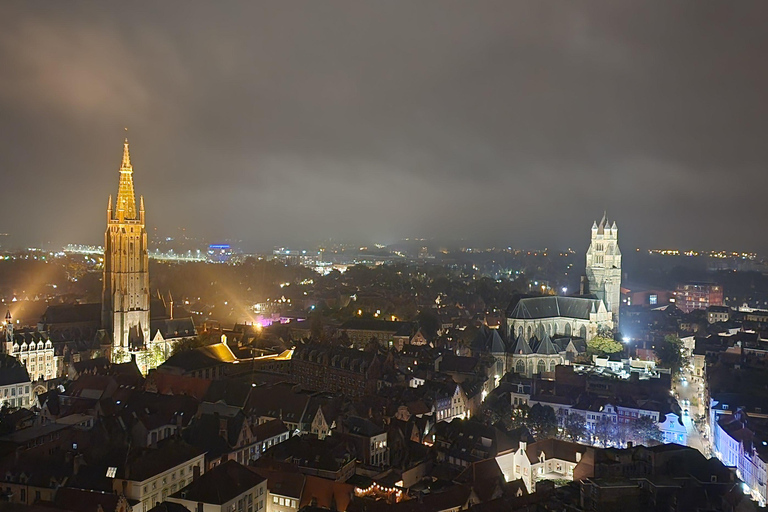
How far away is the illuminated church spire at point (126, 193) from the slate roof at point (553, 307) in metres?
37.4

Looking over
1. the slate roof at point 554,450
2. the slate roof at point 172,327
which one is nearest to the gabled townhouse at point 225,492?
the slate roof at point 554,450

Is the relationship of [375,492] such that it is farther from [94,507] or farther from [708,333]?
[708,333]

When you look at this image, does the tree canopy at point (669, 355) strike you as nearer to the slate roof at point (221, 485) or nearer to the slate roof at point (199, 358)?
the slate roof at point (199, 358)

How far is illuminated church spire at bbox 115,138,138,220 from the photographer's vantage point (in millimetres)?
64062

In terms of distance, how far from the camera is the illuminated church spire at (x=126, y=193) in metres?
64.1

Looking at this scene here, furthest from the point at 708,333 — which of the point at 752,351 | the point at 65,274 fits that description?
the point at 65,274

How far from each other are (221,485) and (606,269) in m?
60.3

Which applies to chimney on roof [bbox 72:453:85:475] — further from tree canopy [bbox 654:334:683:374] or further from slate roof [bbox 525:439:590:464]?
tree canopy [bbox 654:334:683:374]

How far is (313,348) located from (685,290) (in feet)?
348

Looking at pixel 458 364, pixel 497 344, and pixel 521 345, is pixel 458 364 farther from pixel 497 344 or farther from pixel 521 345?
pixel 521 345

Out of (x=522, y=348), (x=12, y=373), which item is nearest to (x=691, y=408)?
(x=522, y=348)

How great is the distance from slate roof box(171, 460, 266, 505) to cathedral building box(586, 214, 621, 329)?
184 ft

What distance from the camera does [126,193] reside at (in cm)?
6450

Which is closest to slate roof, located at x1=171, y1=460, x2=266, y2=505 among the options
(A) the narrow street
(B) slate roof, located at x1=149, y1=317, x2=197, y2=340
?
(A) the narrow street
